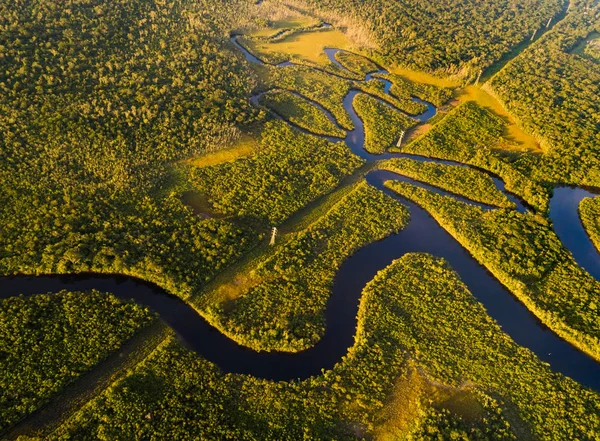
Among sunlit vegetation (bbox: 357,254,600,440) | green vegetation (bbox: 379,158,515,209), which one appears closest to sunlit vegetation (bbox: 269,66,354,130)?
green vegetation (bbox: 379,158,515,209)

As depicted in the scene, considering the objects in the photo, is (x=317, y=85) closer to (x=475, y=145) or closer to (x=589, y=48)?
(x=475, y=145)

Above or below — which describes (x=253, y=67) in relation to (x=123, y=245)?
above

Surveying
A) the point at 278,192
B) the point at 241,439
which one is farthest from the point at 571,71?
the point at 241,439

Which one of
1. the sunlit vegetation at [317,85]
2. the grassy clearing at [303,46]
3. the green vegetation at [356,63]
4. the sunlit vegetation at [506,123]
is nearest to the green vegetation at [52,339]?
the sunlit vegetation at [317,85]

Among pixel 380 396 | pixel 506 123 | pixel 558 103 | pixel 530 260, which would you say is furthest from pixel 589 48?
pixel 380 396

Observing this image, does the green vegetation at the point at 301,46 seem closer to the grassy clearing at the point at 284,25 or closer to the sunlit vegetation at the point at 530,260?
the grassy clearing at the point at 284,25

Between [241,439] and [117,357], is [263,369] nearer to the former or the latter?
[241,439]
